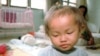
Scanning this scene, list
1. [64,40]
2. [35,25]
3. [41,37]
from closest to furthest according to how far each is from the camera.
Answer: [64,40] → [41,37] → [35,25]

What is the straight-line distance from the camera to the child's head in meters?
0.56

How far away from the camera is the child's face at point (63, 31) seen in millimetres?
559

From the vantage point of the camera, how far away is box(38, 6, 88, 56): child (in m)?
0.56

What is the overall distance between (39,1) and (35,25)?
1.54 ft

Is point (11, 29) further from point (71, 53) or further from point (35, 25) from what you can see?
point (71, 53)

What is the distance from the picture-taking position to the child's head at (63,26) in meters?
0.56

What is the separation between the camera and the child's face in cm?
56

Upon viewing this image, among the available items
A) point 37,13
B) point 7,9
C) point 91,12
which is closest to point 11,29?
point 7,9

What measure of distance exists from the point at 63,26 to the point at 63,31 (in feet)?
0.05

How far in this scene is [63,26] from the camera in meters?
0.56

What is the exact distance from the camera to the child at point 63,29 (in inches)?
22.1

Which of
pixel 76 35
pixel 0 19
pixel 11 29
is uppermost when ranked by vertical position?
pixel 76 35

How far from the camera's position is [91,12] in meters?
3.36

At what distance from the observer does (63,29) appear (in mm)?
558
